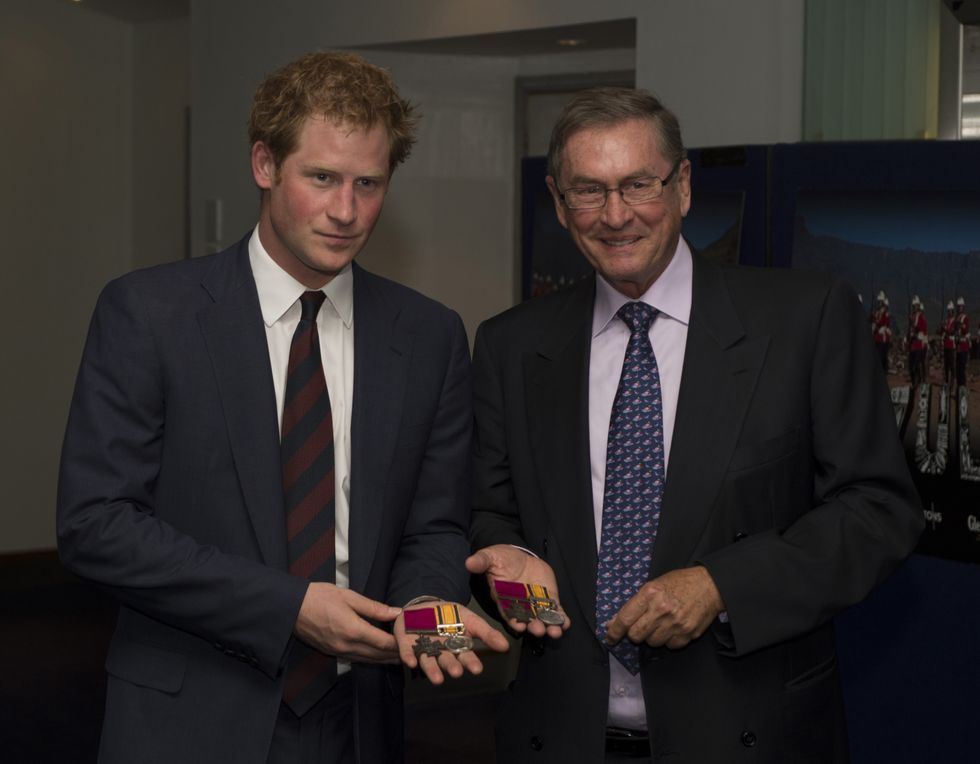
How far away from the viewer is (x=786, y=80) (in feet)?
15.5

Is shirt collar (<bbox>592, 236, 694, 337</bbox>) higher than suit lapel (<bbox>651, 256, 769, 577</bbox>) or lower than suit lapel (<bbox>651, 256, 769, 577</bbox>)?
higher

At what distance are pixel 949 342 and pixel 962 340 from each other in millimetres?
36

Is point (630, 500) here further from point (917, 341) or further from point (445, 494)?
point (917, 341)

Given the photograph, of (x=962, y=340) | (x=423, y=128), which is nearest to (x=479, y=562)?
(x=962, y=340)

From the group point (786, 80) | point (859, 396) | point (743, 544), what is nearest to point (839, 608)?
point (743, 544)

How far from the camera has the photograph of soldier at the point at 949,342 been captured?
3.46 m

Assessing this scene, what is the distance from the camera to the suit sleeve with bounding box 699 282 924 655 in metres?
2.14

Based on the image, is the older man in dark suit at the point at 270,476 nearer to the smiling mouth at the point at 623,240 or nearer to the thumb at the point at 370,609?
the thumb at the point at 370,609

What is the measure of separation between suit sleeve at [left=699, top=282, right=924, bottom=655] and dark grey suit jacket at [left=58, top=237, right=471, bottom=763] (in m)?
0.46

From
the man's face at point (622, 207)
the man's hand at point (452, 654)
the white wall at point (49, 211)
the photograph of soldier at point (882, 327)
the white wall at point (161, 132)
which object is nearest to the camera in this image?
the man's hand at point (452, 654)

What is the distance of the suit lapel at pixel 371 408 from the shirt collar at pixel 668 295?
0.37 meters

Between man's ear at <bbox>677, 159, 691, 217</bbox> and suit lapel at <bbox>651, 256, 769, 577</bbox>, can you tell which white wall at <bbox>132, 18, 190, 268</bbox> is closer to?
man's ear at <bbox>677, 159, 691, 217</bbox>

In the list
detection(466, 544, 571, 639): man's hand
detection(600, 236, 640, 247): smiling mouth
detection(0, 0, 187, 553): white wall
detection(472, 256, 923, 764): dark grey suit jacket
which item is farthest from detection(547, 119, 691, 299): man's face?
detection(0, 0, 187, 553): white wall

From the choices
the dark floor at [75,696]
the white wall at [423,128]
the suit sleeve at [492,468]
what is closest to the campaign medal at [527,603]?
the suit sleeve at [492,468]
